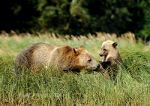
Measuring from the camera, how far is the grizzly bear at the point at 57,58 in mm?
11414

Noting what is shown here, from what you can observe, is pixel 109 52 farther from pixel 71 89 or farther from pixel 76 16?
pixel 76 16

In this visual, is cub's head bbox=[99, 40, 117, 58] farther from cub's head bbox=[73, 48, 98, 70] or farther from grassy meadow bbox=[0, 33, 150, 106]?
grassy meadow bbox=[0, 33, 150, 106]

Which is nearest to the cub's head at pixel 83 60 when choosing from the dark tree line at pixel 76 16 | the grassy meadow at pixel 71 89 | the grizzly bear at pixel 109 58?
the grizzly bear at pixel 109 58

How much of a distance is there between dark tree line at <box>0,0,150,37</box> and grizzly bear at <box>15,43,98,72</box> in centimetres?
2004

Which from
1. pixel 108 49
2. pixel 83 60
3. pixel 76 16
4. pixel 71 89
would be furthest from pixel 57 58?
pixel 76 16

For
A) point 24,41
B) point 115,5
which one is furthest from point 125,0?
point 24,41

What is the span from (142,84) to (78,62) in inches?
68.0

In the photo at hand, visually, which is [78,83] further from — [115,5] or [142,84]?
[115,5]

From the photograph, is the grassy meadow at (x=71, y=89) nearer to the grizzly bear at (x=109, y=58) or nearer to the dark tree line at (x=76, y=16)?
the grizzly bear at (x=109, y=58)

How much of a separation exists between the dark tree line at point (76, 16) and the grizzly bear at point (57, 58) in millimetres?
20040

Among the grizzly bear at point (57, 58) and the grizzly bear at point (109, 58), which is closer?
the grizzly bear at point (109, 58)

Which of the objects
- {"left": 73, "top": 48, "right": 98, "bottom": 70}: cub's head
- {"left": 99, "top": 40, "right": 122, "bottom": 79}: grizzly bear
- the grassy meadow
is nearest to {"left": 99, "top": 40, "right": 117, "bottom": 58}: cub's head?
{"left": 99, "top": 40, "right": 122, "bottom": 79}: grizzly bear

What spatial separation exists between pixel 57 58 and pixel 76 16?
70.7 feet

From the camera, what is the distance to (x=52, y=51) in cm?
1191
